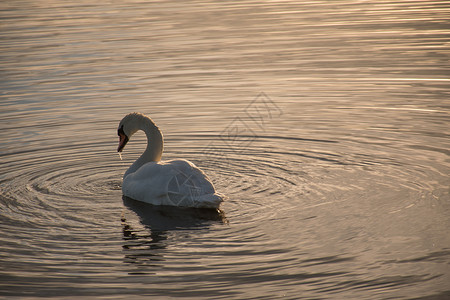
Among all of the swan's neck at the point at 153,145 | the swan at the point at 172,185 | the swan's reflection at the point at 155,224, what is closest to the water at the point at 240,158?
the swan's reflection at the point at 155,224

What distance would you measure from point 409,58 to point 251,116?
668 centimetres

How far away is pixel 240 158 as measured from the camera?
13.4 m

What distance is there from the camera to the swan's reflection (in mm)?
9266

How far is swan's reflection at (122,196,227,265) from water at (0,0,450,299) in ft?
0.12

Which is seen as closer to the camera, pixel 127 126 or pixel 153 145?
pixel 153 145

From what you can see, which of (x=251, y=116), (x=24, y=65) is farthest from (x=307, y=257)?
(x=24, y=65)

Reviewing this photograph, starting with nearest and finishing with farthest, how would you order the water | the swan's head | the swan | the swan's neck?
the water
the swan
the swan's neck
the swan's head

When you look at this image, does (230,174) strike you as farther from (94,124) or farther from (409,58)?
(409,58)

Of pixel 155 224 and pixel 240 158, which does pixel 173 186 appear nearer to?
pixel 155 224

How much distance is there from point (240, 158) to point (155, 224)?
3267 mm

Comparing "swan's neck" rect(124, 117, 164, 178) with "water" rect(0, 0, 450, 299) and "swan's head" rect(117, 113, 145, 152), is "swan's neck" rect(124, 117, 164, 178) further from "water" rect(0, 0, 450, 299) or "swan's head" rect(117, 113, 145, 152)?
"water" rect(0, 0, 450, 299)

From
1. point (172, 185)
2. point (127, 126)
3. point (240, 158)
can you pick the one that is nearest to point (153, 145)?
point (127, 126)

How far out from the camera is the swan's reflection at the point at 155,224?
30.4 feet

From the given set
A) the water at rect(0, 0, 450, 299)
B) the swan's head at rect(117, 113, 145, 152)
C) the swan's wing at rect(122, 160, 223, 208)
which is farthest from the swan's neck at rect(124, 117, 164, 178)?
the swan's wing at rect(122, 160, 223, 208)
